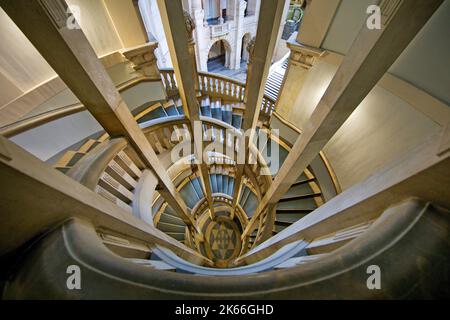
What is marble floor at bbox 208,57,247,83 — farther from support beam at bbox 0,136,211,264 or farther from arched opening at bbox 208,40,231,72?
support beam at bbox 0,136,211,264

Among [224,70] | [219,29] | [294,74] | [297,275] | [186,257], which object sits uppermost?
[219,29]

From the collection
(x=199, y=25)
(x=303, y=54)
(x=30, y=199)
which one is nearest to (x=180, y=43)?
(x=30, y=199)

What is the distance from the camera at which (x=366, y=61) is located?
53.3 inches

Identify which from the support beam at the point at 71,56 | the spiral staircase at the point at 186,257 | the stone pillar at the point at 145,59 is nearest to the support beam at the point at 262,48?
the spiral staircase at the point at 186,257

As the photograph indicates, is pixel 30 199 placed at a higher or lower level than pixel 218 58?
lower

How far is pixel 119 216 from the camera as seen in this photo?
5.32 feet

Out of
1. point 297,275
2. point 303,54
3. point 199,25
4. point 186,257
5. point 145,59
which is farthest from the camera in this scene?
point 199,25

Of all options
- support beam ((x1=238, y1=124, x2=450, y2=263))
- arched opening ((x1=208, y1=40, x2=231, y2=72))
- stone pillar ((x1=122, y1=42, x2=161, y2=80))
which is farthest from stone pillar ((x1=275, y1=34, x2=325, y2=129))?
arched opening ((x1=208, y1=40, x2=231, y2=72))

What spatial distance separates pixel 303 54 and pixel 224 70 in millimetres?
10538

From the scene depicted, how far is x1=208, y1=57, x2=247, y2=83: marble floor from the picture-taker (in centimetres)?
1233

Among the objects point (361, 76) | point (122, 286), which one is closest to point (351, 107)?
point (361, 76)

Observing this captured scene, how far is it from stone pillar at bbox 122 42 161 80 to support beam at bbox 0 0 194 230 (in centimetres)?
281

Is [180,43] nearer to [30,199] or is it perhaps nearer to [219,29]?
[30,199]

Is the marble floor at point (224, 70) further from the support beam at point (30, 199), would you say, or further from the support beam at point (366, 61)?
the support beam at point (30, 199)
